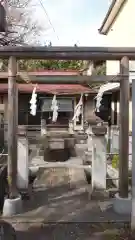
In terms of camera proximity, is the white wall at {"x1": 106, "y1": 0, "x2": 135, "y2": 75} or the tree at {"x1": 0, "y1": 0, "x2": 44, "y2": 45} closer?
the tree at {"x1": 0, "y1": 0, "x2": 44, "y2": 45}

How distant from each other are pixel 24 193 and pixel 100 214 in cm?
206

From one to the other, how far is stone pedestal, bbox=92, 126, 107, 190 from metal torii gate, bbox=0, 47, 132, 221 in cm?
100

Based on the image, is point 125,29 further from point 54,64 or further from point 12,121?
point 54,64

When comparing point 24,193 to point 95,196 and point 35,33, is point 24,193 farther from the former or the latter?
point 35,33

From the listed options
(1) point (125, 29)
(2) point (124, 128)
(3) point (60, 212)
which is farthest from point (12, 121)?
(1) point (125, 29)

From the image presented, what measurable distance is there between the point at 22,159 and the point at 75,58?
2907 mm

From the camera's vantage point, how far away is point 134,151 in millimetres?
5078

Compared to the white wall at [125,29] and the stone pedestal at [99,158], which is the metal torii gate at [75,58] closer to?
the stone pedestal at [99,158]

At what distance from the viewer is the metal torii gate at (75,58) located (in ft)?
19.0

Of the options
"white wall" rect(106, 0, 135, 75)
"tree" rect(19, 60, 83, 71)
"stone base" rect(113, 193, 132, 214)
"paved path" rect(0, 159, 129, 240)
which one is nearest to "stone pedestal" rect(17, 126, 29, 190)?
"paved path" rect(0, 159, 129, 240)

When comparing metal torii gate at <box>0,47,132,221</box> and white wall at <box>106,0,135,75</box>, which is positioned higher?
white wall at <box>106,0,135,75</box>

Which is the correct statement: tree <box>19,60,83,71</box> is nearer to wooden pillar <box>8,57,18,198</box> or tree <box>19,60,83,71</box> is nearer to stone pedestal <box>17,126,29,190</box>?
stone pedestal <box>17,126,29,190</box>

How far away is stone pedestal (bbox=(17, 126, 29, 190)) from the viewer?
23.4 feet

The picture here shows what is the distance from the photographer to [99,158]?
695 centimetres
